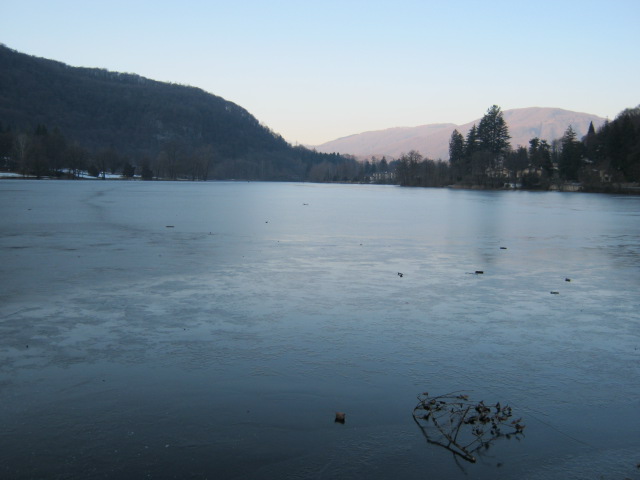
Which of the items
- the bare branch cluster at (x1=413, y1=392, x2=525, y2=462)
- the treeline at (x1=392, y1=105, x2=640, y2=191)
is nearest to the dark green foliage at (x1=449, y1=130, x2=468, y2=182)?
the treeline at (x1=392, y1=105, x2=640, y2=191)

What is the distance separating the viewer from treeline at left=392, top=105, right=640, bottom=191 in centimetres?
8219

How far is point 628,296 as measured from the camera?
10.5m

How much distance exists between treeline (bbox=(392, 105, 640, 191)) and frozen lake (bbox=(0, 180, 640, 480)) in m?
79.9

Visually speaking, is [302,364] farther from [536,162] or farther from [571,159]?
[536,162]

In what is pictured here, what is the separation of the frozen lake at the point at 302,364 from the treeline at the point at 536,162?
7988 cm

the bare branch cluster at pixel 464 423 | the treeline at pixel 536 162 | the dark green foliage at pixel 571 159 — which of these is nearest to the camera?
the bare branch cluster at pixel 464 423

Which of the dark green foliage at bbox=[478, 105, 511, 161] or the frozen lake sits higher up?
the dark green foliage at bbox=[478, 105, 511, 161]

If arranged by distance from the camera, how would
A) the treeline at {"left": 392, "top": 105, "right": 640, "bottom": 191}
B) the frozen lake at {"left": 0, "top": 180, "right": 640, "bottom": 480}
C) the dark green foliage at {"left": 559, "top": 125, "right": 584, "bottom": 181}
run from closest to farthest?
the frozen lake at {"left": 0, "top": 180, "right": 640, "bottom": 480}
the treeline at {"left": 392, "top": 105, "right": 640, "bottom": 191}
the dark green foliage at {"left": 559, "top": 125, "right": 584, "bottom": 181}

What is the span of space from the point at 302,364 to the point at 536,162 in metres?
109

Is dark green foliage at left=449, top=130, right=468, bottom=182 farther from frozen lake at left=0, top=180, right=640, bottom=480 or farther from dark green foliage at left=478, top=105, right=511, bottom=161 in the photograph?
frozen lake at left=0, top=180, right=640, bottom=480

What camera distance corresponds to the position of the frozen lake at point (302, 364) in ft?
14.1

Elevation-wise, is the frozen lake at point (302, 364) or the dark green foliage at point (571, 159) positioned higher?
the dark green foliage at point (571, 159)

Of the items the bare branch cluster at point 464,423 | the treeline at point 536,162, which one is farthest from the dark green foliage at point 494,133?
the bare branch cluster at point 464,423

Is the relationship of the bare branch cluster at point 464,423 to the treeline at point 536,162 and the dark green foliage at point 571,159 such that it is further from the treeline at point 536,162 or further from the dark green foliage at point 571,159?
the dark green foliage at point 571,159
